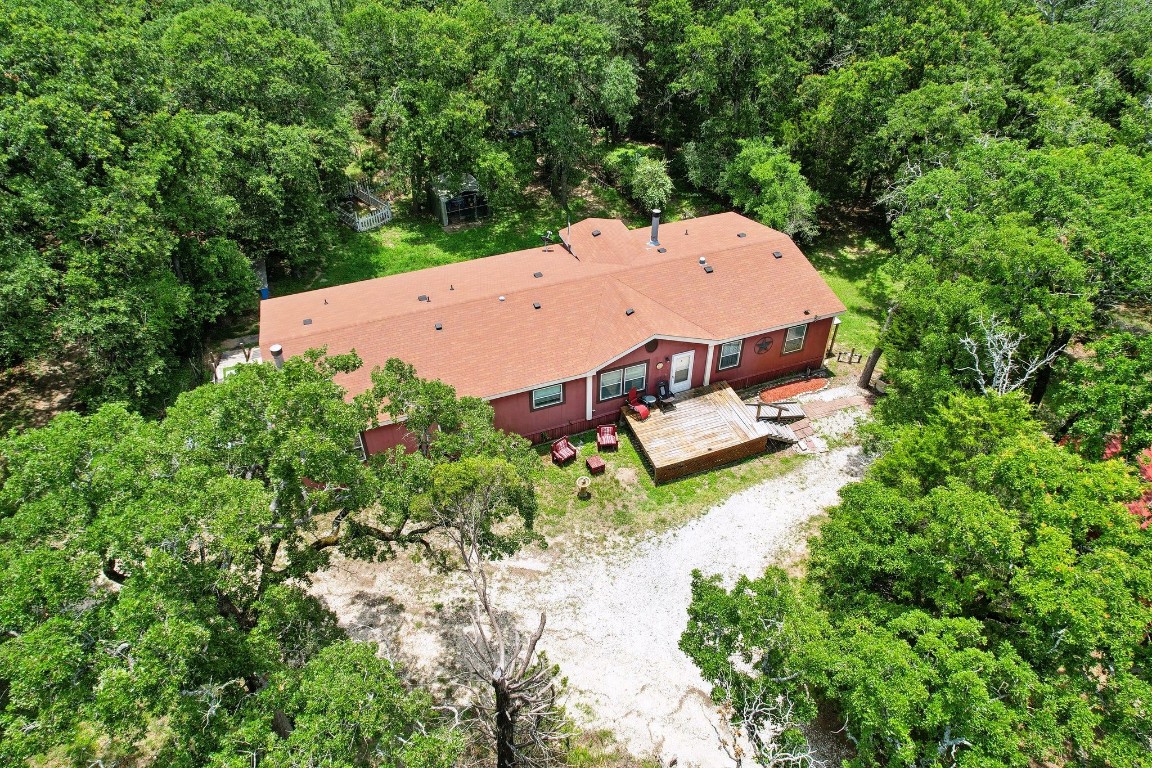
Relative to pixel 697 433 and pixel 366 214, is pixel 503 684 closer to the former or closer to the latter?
pixel 697 433

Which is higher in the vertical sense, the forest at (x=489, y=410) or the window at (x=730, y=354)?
→ the forest at (x=489, y=410)

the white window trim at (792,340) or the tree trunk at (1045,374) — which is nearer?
the tree trunk at (1045,374)

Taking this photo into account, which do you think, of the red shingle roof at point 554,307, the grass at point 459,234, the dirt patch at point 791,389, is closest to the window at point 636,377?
the red shingle roof at point 554,307

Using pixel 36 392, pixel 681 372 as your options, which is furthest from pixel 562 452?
pixel 36 392

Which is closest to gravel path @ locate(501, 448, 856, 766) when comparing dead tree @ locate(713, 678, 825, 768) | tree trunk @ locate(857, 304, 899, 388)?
dead tree @ locate(713, 678, 825, 768)

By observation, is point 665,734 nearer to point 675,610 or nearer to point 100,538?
point 675,610

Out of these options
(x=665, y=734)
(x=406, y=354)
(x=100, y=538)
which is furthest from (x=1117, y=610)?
(x=406, y=354)

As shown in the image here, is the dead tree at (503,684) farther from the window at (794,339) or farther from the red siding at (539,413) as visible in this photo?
the window at (794,339)

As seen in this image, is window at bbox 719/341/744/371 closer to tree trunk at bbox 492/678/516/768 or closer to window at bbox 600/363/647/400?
window at bbox 600/363/647/400
